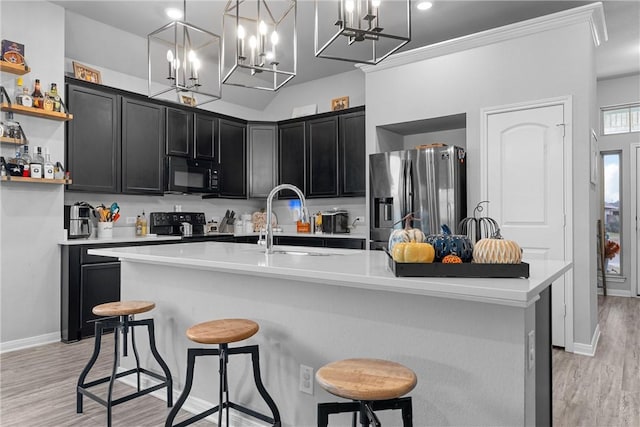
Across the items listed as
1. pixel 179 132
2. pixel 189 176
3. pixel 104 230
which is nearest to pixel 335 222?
pixel 189 176

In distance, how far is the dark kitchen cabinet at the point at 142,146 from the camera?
14.7 ft

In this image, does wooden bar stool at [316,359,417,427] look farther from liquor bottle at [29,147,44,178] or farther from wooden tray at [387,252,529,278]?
liquor bottle at [29,147,44,178]

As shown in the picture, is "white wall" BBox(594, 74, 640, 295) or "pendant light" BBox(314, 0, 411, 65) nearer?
"pendant light" BBox(314, 0, 411, 65)

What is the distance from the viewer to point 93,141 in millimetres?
4180

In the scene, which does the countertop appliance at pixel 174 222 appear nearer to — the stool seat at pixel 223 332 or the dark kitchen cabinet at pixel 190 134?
the dark kitchen cabinet at pixel 190 134

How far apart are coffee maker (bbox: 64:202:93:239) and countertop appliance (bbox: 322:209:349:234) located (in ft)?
8.81

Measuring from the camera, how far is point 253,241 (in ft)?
18.4

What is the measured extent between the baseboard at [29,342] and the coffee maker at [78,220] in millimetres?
920

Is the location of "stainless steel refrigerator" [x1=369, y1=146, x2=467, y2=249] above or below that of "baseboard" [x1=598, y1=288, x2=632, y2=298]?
above

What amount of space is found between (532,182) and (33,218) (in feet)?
14.4

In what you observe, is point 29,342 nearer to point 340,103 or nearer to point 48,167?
point 48,167

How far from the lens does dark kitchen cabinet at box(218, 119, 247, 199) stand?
558 centimetres

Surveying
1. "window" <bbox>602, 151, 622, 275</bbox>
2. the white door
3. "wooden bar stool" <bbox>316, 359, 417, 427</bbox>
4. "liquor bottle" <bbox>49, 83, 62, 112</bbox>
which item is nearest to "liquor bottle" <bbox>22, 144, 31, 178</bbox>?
"liquor bottle" <bbox>49, 83, 62, 112</bbox>

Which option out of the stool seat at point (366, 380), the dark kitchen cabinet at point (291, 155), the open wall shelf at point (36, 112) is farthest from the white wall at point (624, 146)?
the open wall shelf at point (36, 112)
